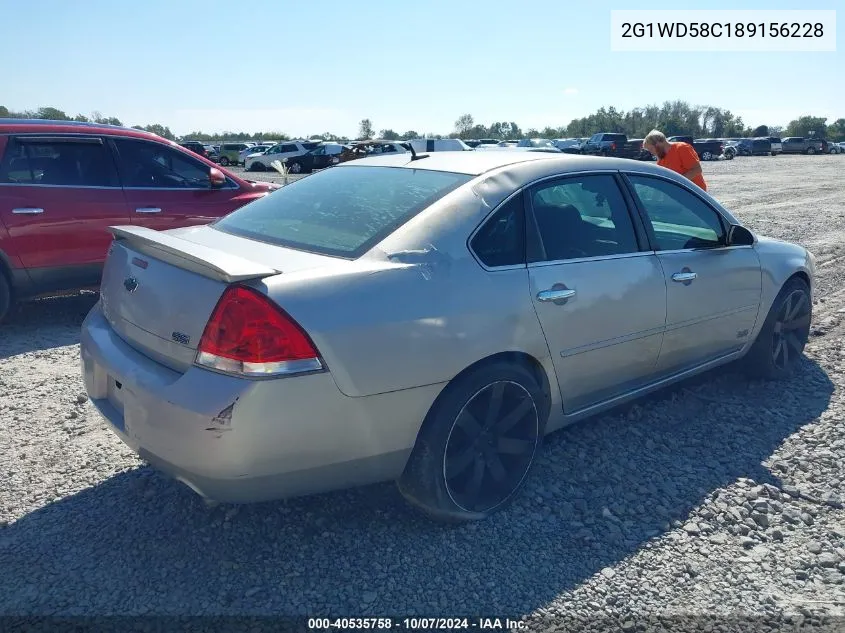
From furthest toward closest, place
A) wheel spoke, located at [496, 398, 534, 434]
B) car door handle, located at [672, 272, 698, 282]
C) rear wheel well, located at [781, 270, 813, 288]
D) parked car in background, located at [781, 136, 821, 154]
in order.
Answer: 1. parked car in background, located at [781, 136, 821, 154]
2. rear wheel well, located at [781, 270, 813, 288]
3. car door handle, located at [672, 272, 698, 282]
4. wheel spoke, located at [496, 398, 534, 434]

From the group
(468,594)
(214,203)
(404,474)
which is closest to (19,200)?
(214,203)

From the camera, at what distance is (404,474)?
279 cm

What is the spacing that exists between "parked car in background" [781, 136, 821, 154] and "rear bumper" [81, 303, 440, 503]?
215 ft

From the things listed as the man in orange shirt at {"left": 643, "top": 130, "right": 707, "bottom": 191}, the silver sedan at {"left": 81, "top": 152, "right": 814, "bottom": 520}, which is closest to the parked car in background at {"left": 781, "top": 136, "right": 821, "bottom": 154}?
the man in orange shirt at {"left": 643, "top": 130, "right": 707, "bottom": 191}

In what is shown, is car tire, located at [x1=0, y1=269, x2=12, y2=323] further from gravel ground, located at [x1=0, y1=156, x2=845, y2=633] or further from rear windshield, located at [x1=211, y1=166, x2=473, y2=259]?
rear windshield, located at [x1=211, y1=166, x2=473, y2=259]

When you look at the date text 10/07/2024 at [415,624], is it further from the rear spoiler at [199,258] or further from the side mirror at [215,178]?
the side mirror at [215,178]

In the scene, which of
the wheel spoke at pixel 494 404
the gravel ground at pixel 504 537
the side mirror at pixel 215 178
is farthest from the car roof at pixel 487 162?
the side mirror at pixel 215 178

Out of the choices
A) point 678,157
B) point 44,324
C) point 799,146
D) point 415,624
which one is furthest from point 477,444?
point 799,146

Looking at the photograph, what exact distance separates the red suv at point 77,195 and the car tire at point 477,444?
168 inches

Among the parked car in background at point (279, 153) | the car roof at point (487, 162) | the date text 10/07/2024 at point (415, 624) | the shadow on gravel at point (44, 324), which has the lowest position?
the date text 10/07/2024 at point (415, 624)

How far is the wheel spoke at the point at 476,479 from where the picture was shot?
9.66ft

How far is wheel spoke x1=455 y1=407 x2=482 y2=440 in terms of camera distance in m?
2.83

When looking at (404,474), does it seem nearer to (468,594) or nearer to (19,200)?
(468,594)

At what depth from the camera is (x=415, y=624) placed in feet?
7.86
